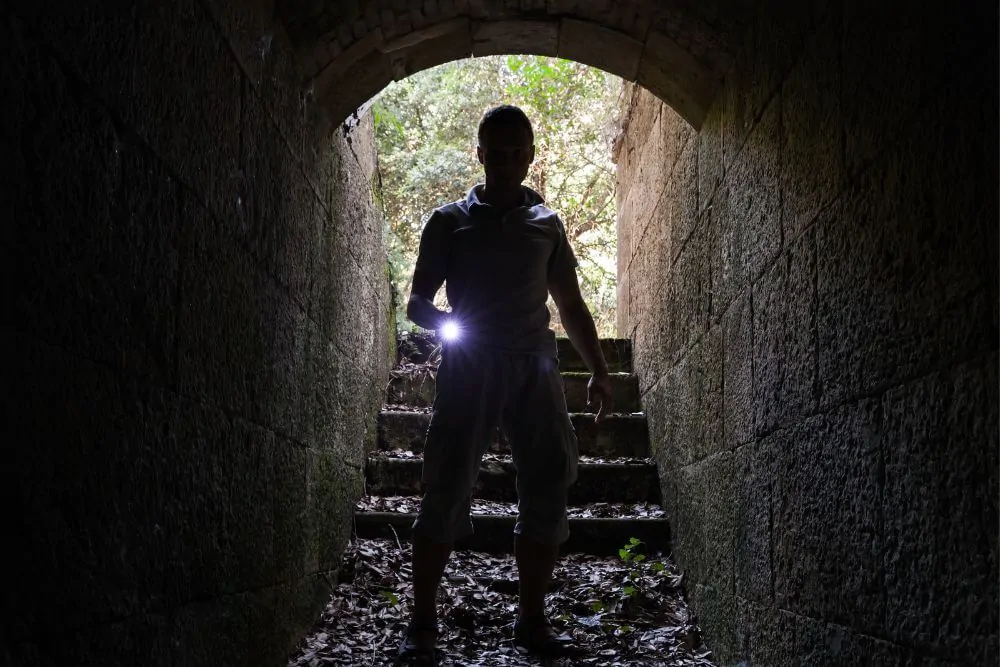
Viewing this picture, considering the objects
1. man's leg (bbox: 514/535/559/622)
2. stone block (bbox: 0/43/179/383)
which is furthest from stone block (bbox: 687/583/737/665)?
→ stone block (bbox: 0/43/179/383)

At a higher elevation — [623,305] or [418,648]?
[623,305]

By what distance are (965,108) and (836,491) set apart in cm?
89

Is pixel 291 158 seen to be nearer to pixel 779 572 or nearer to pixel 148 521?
pixel 148 521

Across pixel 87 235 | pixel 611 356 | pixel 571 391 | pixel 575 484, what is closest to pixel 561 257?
pixel 575 484

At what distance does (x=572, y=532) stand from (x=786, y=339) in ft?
7.47

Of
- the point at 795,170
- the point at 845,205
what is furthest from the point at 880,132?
the point at 795,170

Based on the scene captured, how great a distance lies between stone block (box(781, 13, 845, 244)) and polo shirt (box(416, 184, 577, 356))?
1054mm

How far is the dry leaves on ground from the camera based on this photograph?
9.96 ft

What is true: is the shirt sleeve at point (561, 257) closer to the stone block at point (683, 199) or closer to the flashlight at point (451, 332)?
the flashlight at point (451, 332)

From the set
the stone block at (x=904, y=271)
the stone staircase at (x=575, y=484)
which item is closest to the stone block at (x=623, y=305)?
the stone staircase at (x=575, y=484)

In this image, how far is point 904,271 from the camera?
1468 millimetres

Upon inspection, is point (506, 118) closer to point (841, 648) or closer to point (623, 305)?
point (841, 648)

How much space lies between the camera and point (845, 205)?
70.6 inches

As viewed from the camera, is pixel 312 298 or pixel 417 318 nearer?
pixel 417 318
